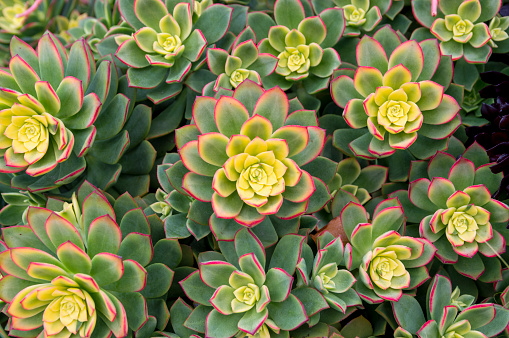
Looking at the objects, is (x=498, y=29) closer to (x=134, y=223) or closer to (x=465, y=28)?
(x=465, y=28)

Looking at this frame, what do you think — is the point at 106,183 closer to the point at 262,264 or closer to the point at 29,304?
the point at 29,304

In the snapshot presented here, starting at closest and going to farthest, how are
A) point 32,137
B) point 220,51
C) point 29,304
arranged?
point 29,304 → point 32,137 → point 220,51

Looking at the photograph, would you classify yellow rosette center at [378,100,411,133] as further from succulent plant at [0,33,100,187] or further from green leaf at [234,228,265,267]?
succulent plant at [0,33,100,187]

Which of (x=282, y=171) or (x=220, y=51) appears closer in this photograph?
(x=282, y=171)

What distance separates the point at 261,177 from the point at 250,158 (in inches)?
2.1

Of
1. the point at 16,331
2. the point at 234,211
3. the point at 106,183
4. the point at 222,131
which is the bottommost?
the point at 16,331

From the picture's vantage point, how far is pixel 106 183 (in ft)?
4.25

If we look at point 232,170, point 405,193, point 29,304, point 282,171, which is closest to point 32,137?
point 29,304

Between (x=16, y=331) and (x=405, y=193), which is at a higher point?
(x=405, y=193)

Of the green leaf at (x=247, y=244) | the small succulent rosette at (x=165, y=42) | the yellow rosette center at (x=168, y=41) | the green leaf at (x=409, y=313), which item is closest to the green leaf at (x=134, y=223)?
the green leaf at (x=247, y=244)

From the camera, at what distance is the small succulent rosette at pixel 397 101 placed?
3.83 feet

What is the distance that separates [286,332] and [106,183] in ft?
2.26

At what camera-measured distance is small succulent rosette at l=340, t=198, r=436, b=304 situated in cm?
107

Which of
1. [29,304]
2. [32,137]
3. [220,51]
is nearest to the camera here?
[29,304]
